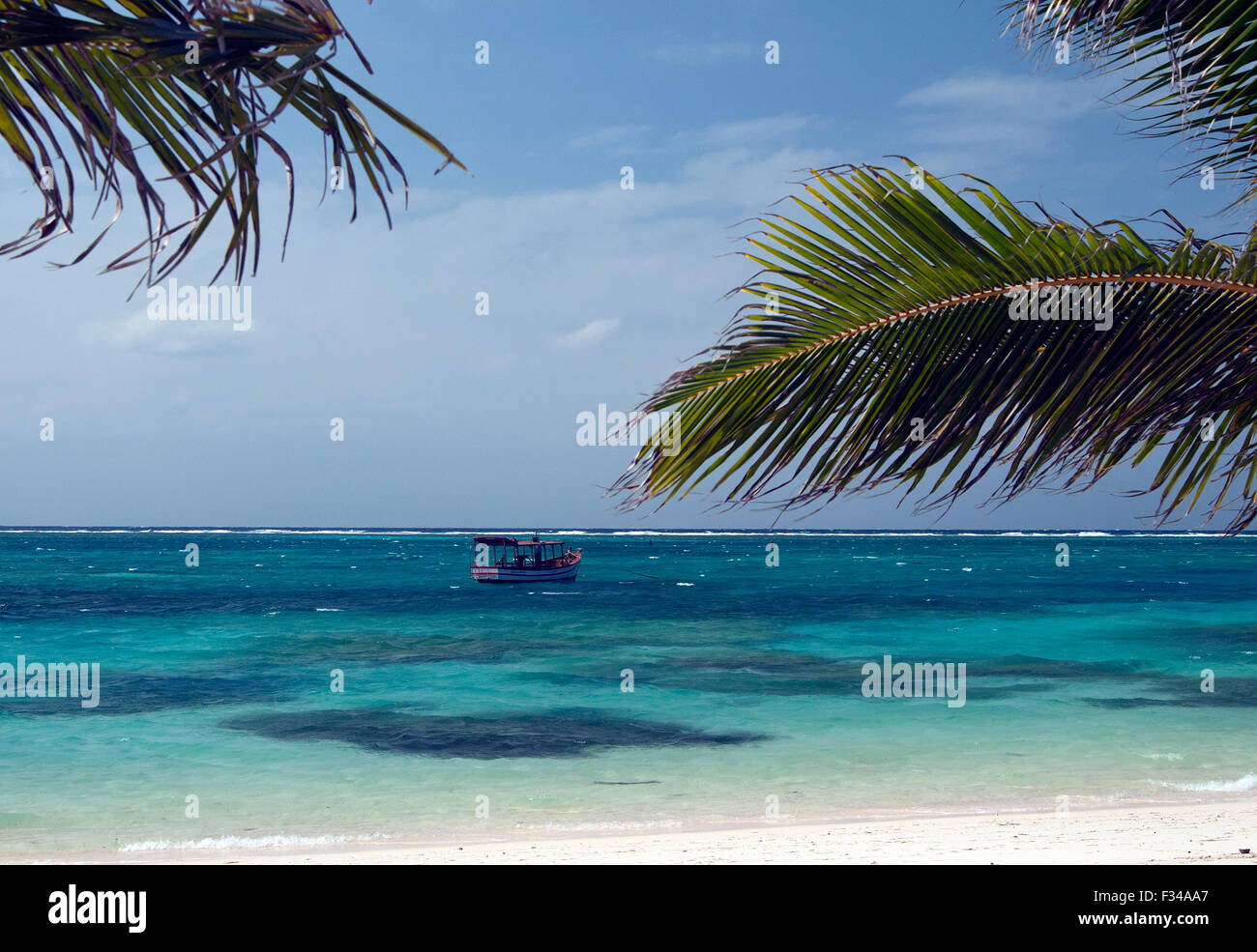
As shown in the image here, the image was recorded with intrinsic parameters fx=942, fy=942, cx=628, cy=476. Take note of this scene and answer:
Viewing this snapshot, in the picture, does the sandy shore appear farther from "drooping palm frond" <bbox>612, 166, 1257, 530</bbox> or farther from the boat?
the boat

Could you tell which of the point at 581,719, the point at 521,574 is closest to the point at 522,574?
the point at 521,574

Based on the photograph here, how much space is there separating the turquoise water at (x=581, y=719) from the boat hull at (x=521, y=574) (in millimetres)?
11407

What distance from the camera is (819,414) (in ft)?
9.20

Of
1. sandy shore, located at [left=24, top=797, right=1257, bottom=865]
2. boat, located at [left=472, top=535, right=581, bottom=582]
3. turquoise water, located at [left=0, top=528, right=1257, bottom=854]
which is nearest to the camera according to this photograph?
sandy shore, located at [left=24, top=797, right=1257, bottom=865]

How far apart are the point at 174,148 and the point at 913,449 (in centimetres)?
205

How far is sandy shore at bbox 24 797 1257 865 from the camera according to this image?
837 centimetres

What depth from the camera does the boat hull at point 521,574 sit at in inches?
2217

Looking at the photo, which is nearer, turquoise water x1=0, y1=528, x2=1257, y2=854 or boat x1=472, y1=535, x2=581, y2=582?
turquoise water x1=0, y1=528, x2=1257, y2=854

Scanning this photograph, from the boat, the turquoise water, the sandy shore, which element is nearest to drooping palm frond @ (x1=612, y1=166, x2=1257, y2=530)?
the sandy shore

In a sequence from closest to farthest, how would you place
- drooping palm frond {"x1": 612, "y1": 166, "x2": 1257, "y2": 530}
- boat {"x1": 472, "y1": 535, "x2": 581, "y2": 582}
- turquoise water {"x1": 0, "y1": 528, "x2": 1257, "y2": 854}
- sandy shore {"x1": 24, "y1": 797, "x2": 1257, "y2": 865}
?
drooping palm frond {"x1": 612, "y1": 166, "x2": 1257, "y2": 530} < sandy shore {"x1": 24, "y1": 797, "x2": 1257, "y2": 865} < turquoise water {"x1": 0, "y1": 528, "x2": 1257, "y2": 854} < boat {"x1": 472, "y1": 535, "x2": 581, "y2": 582}

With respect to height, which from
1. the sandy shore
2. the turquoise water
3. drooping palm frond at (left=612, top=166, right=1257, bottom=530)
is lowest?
the turquoise water

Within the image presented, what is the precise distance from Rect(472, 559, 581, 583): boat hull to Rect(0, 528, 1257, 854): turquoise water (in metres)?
11.4

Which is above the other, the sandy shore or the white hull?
the sandy shore
